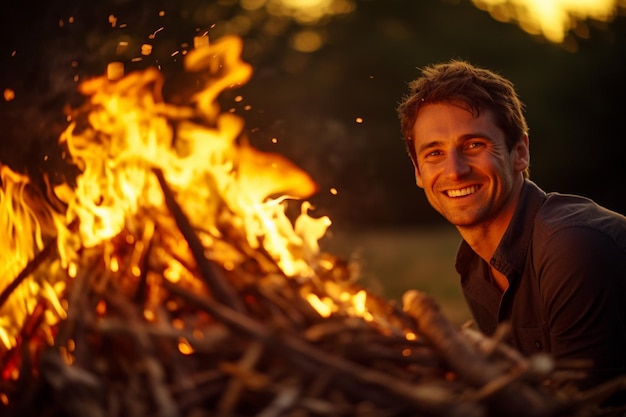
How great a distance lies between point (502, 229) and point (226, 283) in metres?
2.08

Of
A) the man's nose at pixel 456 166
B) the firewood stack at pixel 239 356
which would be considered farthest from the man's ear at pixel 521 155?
the firewood stack at pixel 239 356

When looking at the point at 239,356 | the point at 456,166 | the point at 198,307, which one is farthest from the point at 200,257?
the point at 456,166

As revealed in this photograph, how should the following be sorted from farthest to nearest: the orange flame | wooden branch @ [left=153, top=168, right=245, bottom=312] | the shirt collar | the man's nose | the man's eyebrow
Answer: the man's eyebrow, the man's nose, the shirt collar, the orange flame, wooden branch @ [left=153, top=168, right=245, bottom=312]

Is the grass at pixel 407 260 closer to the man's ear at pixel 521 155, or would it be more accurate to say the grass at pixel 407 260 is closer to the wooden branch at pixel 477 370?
the man's ear at pixel 521 155

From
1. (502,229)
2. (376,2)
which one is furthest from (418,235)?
(502,229)

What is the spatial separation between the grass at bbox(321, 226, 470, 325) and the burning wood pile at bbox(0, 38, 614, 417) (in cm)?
606

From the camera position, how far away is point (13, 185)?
3.90 meters

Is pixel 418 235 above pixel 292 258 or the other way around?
the other way around

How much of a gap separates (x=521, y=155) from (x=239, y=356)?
255 centimetres

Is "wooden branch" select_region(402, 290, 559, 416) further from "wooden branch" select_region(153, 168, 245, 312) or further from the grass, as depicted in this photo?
the grass

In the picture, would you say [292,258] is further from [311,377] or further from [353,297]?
[311,377]

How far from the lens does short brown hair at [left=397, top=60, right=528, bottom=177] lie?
444 centimetres

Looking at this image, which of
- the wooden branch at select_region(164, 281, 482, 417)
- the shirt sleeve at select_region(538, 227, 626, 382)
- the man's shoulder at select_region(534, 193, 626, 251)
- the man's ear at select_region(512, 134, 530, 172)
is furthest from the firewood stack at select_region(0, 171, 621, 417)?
the man's ear at select_region(512, 134, 530, 172)

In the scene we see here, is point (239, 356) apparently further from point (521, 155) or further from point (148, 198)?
point (521, 155)
